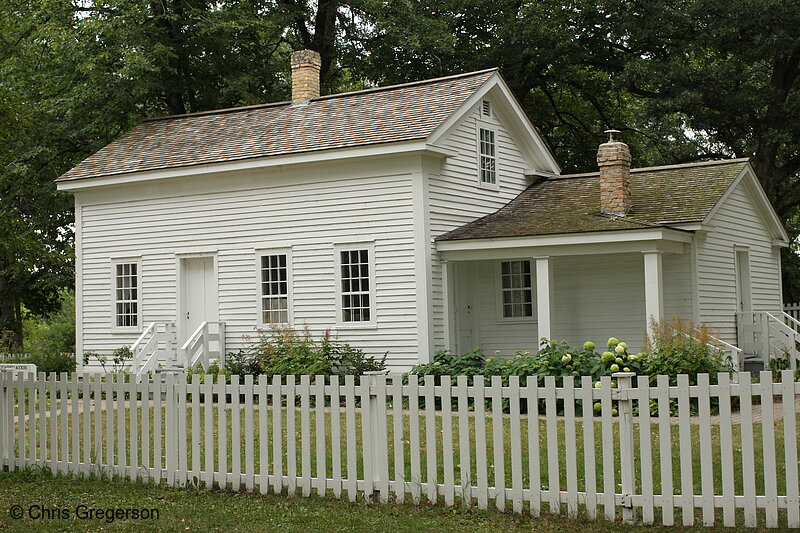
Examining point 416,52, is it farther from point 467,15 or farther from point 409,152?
point 409,152

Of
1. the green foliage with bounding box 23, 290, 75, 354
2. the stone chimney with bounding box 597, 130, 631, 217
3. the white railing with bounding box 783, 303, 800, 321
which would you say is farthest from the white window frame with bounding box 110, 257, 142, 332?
the white railing with bounding box 783, 303, 800, 321

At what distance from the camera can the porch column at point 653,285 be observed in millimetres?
16344

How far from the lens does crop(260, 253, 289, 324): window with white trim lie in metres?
19.2

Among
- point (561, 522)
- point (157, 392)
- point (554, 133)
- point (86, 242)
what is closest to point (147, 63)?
point (86, 242)

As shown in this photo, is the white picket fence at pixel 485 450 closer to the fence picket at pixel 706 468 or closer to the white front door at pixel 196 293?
the fence picket at pixel 706 468

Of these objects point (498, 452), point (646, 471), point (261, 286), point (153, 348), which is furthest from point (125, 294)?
point (646, 471)

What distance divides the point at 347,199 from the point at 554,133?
1552cm

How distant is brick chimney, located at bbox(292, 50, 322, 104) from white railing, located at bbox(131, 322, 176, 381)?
19.5 feet

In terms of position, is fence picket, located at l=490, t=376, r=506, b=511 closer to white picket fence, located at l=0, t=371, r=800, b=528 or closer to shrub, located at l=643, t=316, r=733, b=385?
white picket fence, located at l=0, t=371, r=800, b=528

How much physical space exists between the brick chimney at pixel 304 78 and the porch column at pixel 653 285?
9.13m

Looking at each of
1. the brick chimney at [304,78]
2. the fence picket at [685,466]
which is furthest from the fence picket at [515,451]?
the brick chimney at [304,78]

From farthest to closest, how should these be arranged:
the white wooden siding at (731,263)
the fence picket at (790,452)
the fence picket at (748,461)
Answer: the white wooden siding at (731,263), the fence picket at (748,461), the fence picket at (790,452)

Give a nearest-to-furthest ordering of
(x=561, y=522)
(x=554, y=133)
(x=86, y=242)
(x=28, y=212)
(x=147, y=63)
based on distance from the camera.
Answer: (x=561, y=522)
(x=86, y=242)
(x=147, y=63)
(x=28, y=212)
(x=554, y=133)

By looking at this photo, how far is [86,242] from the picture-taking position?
21625mm
